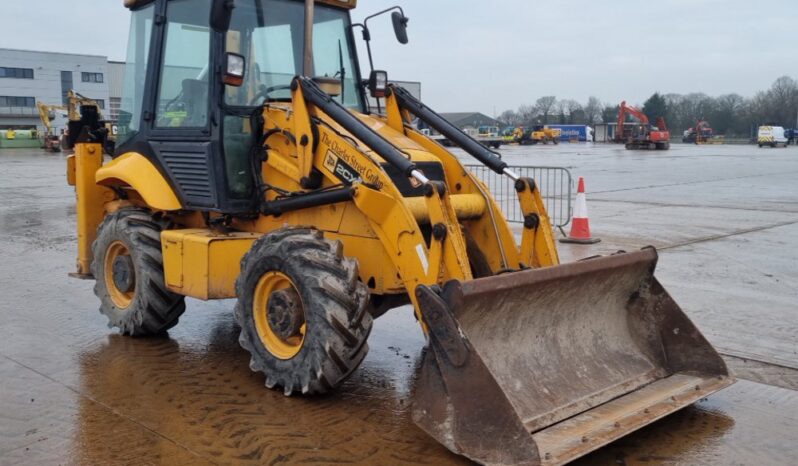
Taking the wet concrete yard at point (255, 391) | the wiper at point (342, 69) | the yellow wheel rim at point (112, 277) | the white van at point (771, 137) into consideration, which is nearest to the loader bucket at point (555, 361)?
the wet concrete yard at point (255, 391)

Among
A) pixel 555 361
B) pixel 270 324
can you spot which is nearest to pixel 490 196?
pixel 555 361

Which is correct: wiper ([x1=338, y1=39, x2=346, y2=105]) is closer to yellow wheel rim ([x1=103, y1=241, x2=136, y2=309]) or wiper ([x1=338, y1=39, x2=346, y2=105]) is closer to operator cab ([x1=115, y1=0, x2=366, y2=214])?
operator cab ([x1=115, y1=0, x2=366, y2=214])

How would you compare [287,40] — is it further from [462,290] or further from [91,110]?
[462,290]

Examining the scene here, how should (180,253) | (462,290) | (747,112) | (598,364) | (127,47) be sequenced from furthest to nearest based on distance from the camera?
1. (747,112)
2. (127,47)
3. (180,253)
4. (598,364)
5. (462,290)

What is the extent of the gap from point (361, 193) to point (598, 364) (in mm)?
1898

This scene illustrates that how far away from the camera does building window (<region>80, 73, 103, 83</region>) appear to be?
83.1m

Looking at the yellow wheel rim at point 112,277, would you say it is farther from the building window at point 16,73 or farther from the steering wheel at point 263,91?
the building window at point 16,73

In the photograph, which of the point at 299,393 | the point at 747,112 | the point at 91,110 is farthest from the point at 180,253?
the point at 747,112

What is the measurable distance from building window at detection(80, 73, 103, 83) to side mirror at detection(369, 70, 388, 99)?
276ft

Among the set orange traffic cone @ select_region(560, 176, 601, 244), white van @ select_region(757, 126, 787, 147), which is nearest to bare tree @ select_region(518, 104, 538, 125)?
white van @ select_region(757, 126, 787, 147)

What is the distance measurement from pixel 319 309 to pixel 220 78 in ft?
7.38

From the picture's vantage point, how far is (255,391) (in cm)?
538

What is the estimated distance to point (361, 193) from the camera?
5.10m

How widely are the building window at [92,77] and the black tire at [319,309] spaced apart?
85.8 meters
